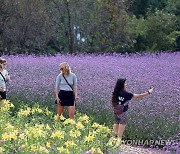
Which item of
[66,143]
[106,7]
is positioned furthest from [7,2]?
[66,143]

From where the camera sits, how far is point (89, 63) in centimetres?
1305

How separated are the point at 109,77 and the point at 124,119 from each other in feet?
10.7

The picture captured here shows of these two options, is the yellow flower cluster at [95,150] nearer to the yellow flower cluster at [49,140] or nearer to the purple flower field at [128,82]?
the yellow flower cluster at [49,140]

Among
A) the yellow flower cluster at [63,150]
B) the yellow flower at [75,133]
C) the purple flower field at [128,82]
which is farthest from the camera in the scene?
the purple flower field at [128,82]

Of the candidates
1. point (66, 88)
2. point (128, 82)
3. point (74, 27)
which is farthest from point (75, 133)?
point (74, 27)

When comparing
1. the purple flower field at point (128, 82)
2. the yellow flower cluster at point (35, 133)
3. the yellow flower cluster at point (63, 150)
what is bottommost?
the purple flower field at point (128, 82)

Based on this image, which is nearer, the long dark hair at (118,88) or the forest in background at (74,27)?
the long dark hair at (118,88)

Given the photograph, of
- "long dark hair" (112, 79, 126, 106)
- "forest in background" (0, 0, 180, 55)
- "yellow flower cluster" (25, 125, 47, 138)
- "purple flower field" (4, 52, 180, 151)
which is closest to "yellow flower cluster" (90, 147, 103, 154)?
"yellow flower cluster" (25, 125, 47, 138)

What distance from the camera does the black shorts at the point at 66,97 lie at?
8.67 m

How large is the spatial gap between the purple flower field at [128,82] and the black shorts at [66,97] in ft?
2.64

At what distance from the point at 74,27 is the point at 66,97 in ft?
39.0

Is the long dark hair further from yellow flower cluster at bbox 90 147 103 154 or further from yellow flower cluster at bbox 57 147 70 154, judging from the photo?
yellow flower cluster at bbox 57 147 70 154

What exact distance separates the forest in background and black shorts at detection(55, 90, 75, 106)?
10595 millimetres

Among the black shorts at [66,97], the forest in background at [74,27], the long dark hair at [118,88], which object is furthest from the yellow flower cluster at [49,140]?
the forest in background at [74,27]
